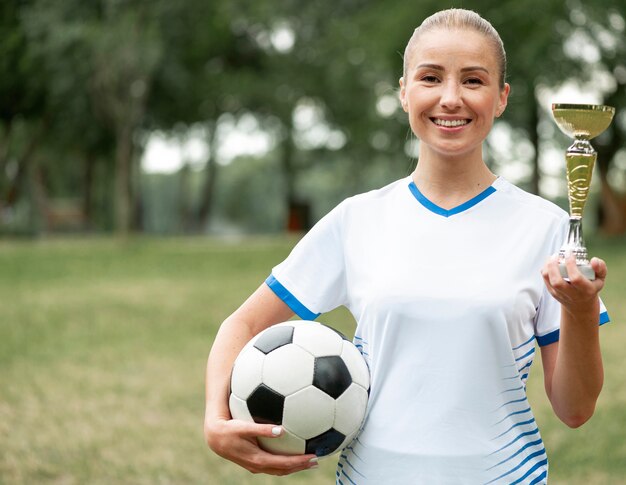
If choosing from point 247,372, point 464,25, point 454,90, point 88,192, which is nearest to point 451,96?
point 454,90

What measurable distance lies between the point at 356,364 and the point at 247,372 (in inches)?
10.7

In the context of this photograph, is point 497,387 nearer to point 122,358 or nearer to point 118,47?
point 122,358

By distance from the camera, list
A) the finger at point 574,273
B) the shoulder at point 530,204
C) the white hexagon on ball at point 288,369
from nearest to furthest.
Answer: the finger at point 574,273, the shoulder at point 530,204, the white hexagon on ball at point 288,369

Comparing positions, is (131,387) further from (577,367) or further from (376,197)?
(577,367)

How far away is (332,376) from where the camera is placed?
2.19 m

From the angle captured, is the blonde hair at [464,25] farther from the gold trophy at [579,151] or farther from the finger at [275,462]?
the finger at [275,462]

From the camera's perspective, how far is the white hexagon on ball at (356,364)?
2170mm

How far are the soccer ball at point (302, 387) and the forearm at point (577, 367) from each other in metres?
0.46

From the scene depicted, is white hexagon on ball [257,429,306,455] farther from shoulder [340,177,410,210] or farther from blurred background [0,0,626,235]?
blurred background [0,0,626,235]

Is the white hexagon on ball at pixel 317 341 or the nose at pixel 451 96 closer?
the nose at pixel 451 96

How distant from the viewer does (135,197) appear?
39.1 m

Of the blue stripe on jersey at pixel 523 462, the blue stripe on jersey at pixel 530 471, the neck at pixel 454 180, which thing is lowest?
the blue stripe on jersey at pixel 530 471

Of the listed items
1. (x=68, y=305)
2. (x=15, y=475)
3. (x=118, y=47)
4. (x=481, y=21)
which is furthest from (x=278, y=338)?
(x=118, y=47)

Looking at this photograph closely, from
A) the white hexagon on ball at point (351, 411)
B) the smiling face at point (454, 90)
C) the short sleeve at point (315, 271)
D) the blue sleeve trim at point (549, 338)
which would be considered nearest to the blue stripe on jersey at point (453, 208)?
the smiling face at point (454, 90)
